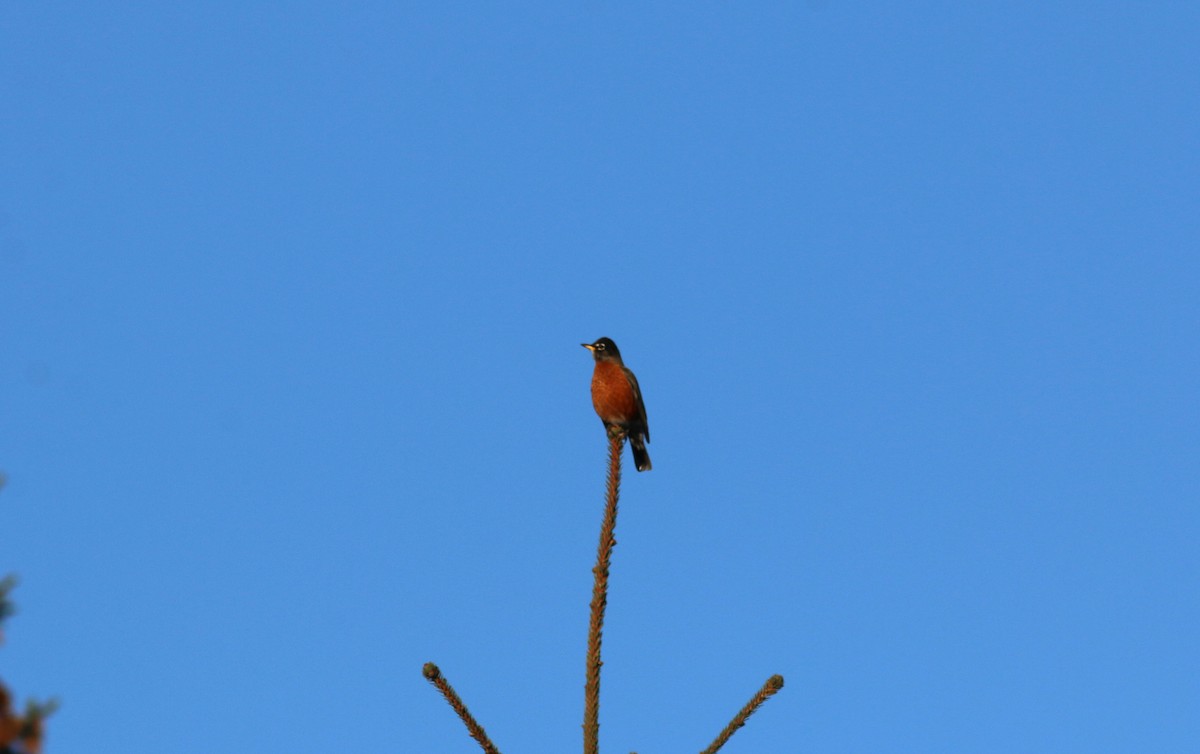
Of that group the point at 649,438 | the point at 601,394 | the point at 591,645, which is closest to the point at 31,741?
the point at 591,645

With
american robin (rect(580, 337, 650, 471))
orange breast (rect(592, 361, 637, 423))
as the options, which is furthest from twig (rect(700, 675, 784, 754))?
orange breast (rect(592, 361, 637, 423))

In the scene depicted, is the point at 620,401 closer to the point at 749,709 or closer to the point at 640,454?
the point at 640,454

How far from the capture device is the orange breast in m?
12.1

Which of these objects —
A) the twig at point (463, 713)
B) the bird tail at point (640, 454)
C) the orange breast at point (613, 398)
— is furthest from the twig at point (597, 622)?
the bird tail at point (640, 454)

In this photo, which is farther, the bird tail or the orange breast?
the bird tail

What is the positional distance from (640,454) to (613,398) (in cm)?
101

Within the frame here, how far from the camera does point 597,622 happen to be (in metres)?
→ 5.28

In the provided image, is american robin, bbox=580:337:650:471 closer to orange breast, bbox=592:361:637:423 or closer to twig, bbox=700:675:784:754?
orange breast, bbox=592:361:637:423

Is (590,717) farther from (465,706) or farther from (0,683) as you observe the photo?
(0,683)

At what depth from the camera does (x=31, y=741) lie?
6.96ft

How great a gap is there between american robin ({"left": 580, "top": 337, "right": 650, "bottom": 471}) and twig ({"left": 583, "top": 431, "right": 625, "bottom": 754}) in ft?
18.0

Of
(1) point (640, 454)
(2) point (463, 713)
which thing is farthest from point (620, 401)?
(2) point (463, 713)

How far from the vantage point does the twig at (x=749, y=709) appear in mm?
4926

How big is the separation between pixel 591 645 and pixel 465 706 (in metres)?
0.58
